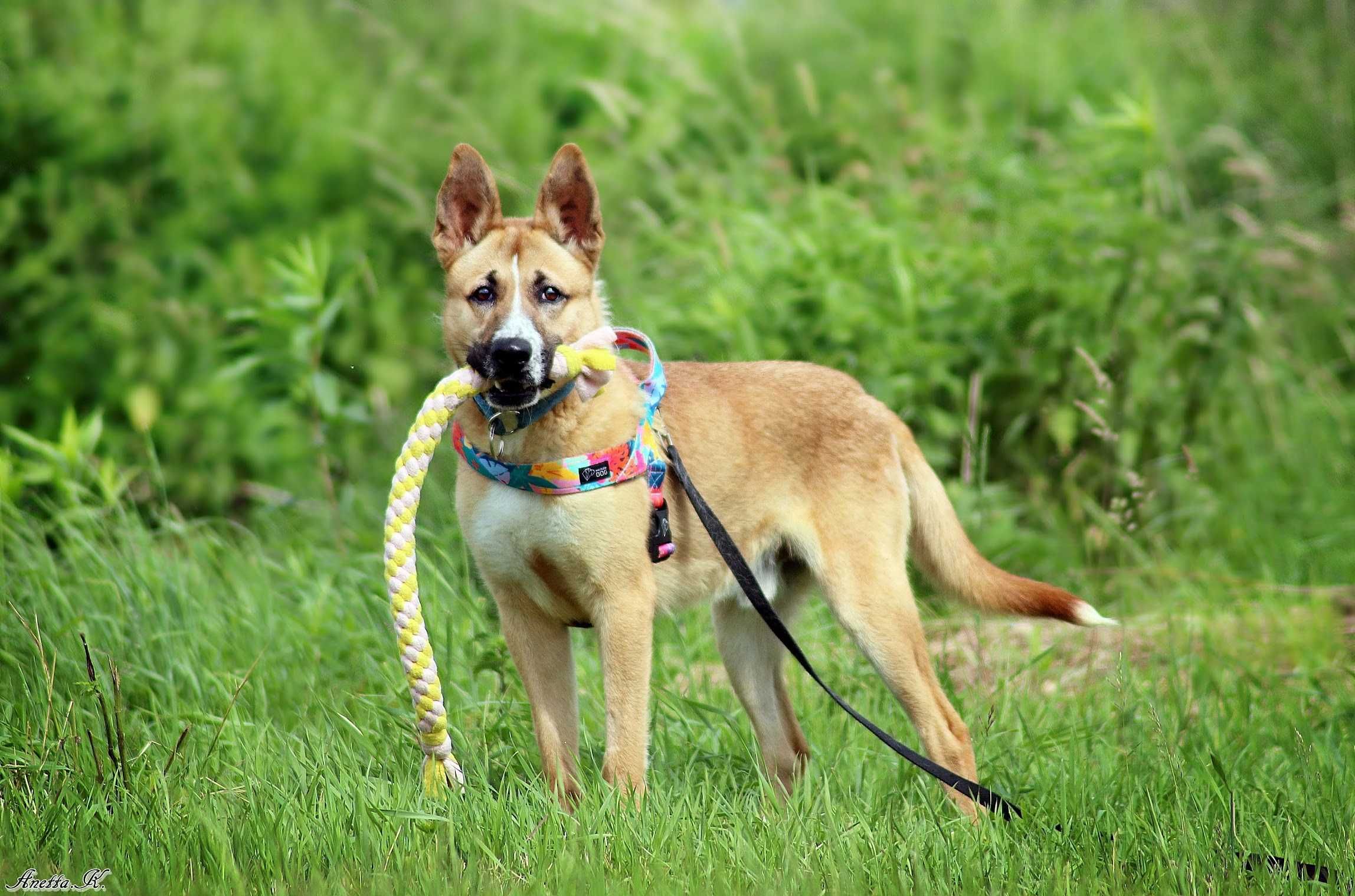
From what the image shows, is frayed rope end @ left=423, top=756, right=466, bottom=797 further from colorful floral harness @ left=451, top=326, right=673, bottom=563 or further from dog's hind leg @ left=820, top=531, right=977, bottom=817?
dog's hind leg @ left=820, top=531, right=977, bottom=817

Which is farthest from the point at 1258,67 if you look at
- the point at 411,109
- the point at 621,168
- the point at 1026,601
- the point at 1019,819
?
the point at 1019,819

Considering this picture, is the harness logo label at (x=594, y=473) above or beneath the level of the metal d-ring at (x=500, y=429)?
beneath

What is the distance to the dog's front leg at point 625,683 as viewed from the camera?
3465 millimetres

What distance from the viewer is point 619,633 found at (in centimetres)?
348

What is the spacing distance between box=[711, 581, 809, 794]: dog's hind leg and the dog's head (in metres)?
1.08

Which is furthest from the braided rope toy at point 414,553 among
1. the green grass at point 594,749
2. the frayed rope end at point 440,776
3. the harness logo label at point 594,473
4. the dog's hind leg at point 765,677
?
the dog's hind leg at point 765,677

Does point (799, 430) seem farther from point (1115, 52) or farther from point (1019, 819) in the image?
point (1115, 52)

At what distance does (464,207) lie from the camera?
3816 millimetres

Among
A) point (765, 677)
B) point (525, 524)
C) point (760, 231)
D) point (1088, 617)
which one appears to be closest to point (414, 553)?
point (525, 524)

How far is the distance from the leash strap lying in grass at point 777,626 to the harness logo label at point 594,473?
0.88 ft

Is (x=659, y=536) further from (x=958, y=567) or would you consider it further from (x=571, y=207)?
(x=958, y=567)

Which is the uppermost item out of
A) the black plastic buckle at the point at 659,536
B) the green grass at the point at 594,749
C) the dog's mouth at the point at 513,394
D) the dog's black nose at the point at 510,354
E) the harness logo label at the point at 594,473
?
the dog's black nose at the point at 510,354

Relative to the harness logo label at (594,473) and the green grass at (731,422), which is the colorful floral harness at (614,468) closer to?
the harness logo label at (594,473)

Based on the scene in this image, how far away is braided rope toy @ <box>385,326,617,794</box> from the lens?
3.35 m
